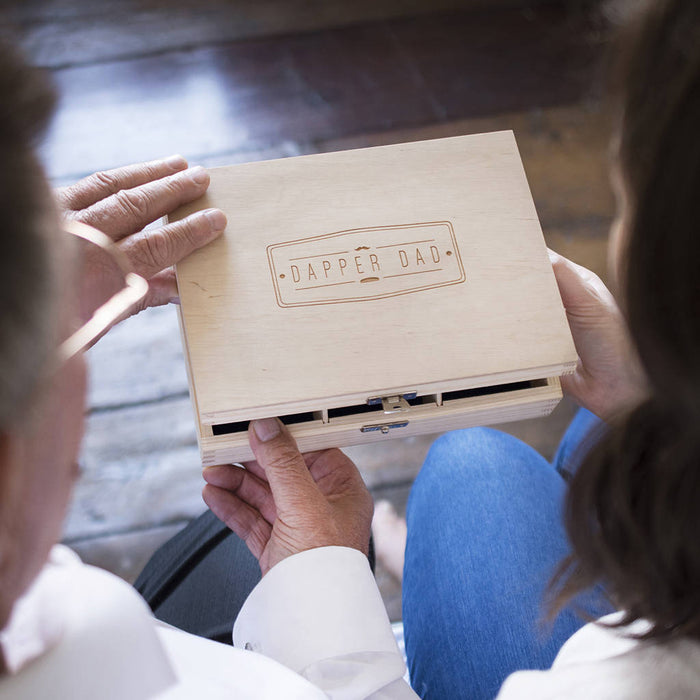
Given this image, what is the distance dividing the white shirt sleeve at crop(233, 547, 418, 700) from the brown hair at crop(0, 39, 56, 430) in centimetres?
37

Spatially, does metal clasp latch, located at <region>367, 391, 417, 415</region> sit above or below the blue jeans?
above

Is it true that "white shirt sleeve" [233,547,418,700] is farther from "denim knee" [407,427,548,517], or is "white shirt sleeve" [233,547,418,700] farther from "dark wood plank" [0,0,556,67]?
"dark wood plank" [0,0,556,67]

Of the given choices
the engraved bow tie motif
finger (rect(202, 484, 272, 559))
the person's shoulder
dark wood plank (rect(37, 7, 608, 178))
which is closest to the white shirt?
the person's shoulder

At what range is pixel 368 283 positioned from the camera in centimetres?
63

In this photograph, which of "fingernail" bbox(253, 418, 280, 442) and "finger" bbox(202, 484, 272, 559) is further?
"finger" bbox(202, 484, 272, 559)

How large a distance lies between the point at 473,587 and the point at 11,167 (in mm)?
576

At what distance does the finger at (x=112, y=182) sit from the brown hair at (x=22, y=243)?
1.26 feet

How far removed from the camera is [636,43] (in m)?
0.33

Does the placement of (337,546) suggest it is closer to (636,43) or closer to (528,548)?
(528,548)

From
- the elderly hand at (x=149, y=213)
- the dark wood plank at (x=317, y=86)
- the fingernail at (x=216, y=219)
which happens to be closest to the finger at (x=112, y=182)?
the elderly hand at (x=149, y=213)

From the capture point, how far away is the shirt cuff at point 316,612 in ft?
1.91

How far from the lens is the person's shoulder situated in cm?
39

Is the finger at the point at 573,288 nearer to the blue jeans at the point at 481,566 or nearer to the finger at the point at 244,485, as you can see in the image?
the blue jeans at the point at 481,566

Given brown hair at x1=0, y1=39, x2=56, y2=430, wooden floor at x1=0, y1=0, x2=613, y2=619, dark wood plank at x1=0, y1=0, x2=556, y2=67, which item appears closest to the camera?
brown hair at x1=0, y1=39, x2=56, y2=430
